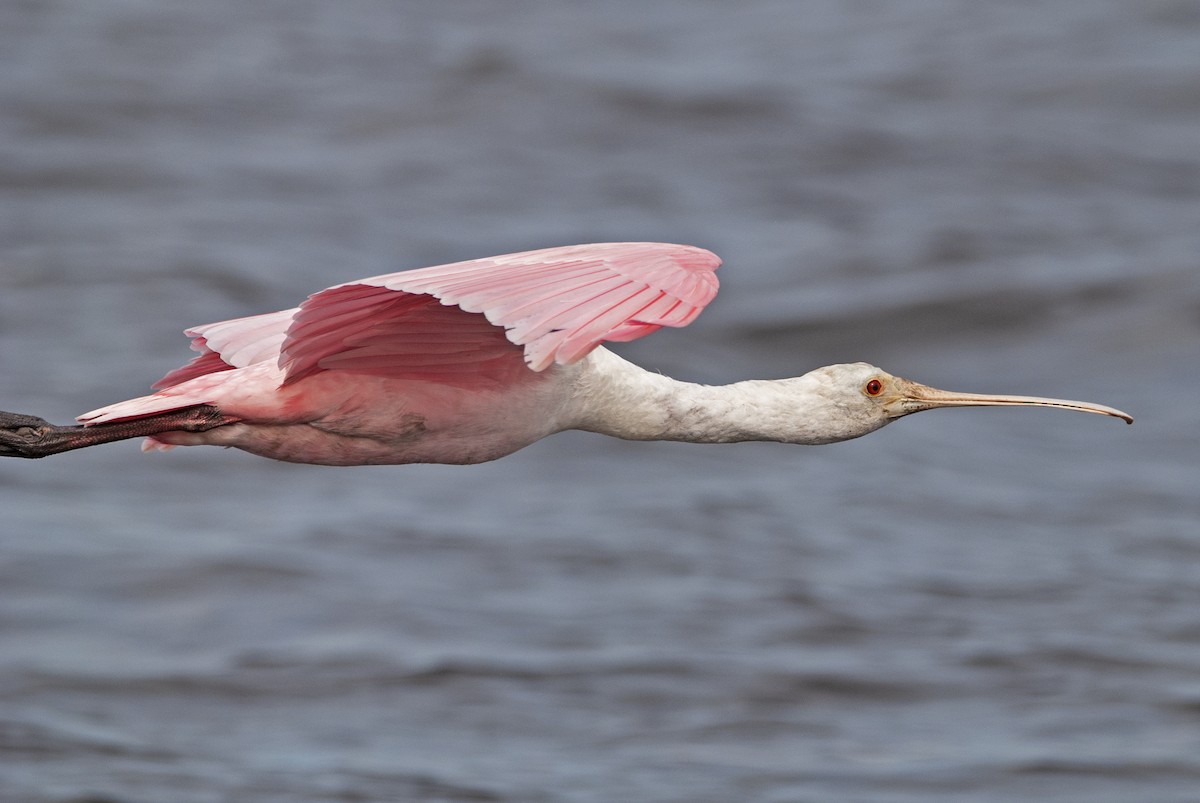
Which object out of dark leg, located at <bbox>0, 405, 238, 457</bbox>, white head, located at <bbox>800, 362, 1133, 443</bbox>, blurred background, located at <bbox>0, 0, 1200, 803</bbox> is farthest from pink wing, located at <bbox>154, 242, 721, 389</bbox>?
blurred background, located at <bbox>0, 0, 1200, 803</bbox>

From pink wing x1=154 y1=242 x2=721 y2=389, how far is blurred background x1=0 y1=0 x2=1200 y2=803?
1069 cm

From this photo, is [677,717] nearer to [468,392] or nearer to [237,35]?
[468,392]

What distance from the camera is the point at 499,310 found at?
6.35m

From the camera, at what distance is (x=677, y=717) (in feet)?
64.2

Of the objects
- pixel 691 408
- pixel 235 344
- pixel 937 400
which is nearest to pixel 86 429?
pixel 235 344

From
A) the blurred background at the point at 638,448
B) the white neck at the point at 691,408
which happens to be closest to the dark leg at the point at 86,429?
the white neck at the point at 691,408

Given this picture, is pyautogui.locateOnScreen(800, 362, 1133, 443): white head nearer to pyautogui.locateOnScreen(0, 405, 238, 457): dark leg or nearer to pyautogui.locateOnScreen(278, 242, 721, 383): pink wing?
pyautogui.locateOnScreen(278, 242, 721, 383): pink wing

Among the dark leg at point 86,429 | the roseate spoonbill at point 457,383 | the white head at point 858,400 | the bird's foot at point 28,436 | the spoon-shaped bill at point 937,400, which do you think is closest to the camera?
the roseate spoonbill at point 457,383

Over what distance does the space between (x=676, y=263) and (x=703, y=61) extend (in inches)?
1118

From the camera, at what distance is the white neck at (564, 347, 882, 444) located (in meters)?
7.42

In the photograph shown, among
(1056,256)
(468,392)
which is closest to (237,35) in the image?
(1056,256)

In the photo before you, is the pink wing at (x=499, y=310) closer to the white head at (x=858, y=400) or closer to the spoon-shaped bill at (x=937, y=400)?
the white head at (x=858, y=400)

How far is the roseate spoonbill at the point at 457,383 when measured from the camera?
21.4ft

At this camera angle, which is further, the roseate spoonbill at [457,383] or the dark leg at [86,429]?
the dark leg at [86,429]
